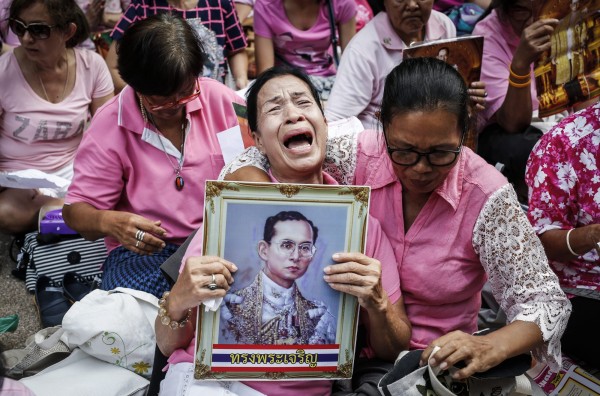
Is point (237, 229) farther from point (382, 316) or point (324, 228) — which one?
point (382, 316)

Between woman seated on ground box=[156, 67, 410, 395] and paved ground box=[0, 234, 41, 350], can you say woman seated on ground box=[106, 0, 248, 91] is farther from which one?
woman seated on ground box=[156, 67, 410, 395]

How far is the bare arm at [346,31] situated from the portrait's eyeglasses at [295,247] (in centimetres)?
266

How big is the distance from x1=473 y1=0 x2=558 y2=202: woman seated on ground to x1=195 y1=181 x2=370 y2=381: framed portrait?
6.03 ft

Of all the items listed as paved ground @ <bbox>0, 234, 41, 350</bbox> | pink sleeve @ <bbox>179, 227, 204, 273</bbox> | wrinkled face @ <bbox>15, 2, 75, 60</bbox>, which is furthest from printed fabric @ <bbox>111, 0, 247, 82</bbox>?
pink sleeve @ <bbox>179, 227, 204, 273</bbox>

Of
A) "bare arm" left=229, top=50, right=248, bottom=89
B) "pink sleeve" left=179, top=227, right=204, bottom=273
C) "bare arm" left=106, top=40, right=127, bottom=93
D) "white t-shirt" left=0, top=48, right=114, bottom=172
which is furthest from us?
"bare arm" left=229, top=50, right=248, bottom=89

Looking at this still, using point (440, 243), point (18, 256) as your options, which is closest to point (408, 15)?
point (440, 243)

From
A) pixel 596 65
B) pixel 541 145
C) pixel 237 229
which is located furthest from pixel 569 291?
pixel 237 229

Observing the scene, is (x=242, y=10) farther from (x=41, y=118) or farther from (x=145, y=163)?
(x=145, y=163)

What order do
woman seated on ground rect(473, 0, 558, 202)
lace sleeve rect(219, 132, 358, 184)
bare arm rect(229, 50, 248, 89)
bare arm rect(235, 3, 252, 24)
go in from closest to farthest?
lace sleeve rect(219, 132, 358, 184) → woman seated on ground rect(473, 0, 558, 202) → bare arm rect(229, 50, 248, 89) → bare arm rect(235, 3, 252, 24)

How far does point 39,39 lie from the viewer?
352 centimetres

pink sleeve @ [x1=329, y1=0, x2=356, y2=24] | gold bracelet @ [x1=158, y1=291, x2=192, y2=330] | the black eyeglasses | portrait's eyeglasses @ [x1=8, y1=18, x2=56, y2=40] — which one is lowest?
gold bracelet @ [x1=158, y1=291, x2=192, y2=330]

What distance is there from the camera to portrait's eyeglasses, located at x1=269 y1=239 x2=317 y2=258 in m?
1.93

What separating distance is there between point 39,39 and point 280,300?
2244 mm

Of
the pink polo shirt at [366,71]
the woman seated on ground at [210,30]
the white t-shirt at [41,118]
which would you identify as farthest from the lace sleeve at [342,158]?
the white t-shirt at [41,118]
